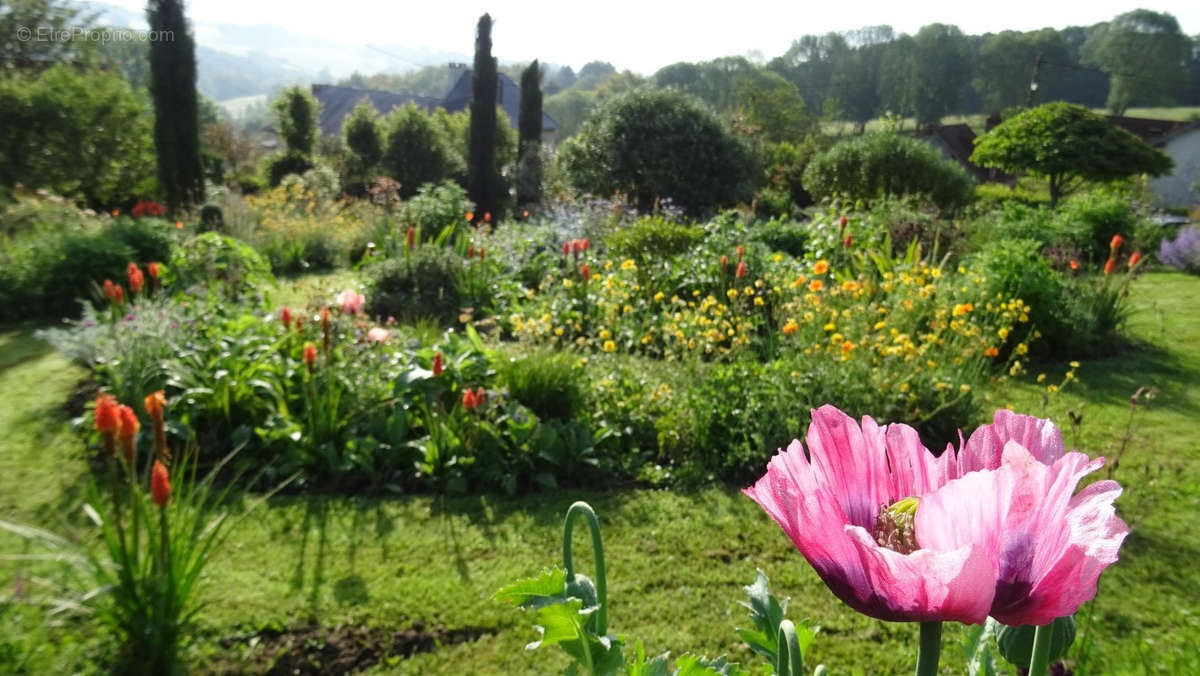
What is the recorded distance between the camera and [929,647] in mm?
515

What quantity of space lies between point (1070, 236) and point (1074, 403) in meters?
6.21

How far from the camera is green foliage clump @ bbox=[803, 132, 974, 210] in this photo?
52.6ft

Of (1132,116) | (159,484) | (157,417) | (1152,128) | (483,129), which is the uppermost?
(1132,116)

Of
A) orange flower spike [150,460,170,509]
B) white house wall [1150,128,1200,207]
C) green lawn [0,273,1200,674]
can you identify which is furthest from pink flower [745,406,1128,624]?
white house wall [1150,128,1200,207]

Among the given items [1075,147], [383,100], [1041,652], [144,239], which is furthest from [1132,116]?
[1041,652]

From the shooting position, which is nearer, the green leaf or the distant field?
the green leaf

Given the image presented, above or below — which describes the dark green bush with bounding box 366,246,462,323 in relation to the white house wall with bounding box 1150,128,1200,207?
below

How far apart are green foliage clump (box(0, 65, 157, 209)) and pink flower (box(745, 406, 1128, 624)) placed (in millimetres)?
15810

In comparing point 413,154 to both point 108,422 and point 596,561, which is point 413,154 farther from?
point 596,561

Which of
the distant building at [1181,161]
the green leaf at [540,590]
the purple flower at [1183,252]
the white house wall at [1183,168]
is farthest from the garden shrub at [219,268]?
the white house wall at [1183,168]

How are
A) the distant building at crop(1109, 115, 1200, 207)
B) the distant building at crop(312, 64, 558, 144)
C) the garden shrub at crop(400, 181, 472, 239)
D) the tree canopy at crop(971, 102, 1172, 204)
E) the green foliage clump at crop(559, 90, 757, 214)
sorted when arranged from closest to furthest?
1. the garden shrub at crop(400, 181, 472, 239)
2. the green foliage clump at crop(559, 90, 757, 214)
3. the tree canopy at crop(971, 102, 1172, 204)
4. the distant building at crop(1109, 115, 1200, 207)
5. the distant building at crop(312, 64, 558, 144)

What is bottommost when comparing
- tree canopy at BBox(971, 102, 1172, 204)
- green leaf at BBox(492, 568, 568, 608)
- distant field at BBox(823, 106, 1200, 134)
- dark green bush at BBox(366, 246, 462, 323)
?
dark green bush at BBox(366, 246, 462, 323)

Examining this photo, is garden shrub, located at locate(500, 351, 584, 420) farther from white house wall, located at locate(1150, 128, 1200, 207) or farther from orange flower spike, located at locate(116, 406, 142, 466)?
white house wall, located at locate(1150, 128, 1200, 207)

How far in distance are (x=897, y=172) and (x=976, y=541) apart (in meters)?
17.2
